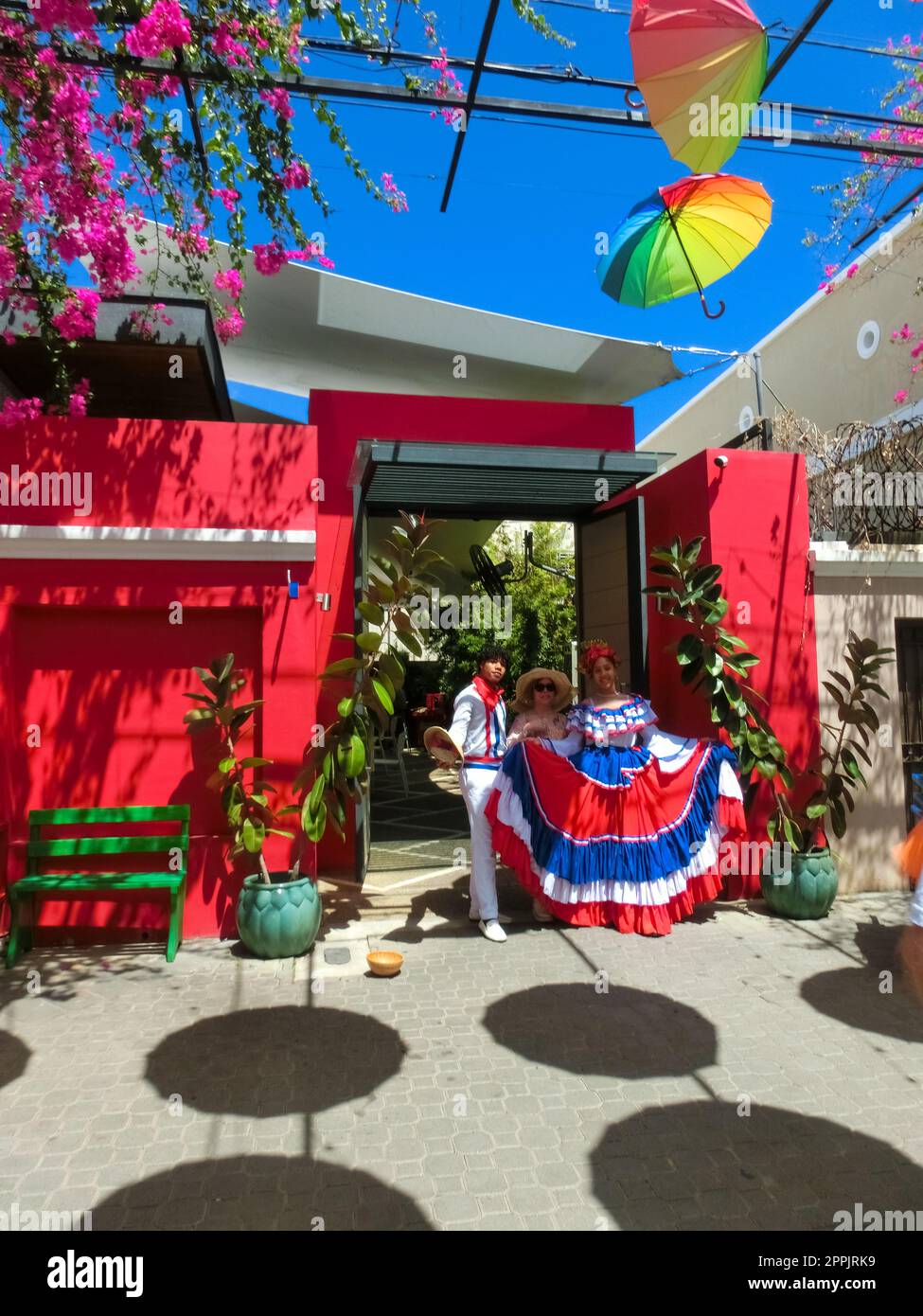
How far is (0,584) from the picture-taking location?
17.2 ft

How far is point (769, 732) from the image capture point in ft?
18.4

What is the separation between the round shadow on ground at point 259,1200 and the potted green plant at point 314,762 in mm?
2044

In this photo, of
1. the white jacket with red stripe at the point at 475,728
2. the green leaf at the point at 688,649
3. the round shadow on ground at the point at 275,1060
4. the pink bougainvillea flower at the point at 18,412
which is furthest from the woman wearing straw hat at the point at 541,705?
the pink bougainvillea flower at the point at 18,412

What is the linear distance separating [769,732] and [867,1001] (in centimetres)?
189

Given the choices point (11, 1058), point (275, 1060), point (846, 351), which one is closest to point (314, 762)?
point (275, 1060)

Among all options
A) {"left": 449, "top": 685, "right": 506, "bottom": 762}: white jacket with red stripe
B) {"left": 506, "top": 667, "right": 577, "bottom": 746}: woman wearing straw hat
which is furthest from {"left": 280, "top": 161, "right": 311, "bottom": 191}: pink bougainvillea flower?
{"left": 506, "top": 667, "right": 577, "bottom": 746}: woman wearing straw hat

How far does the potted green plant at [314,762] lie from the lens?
482 cm

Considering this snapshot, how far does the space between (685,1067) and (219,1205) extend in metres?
2.06

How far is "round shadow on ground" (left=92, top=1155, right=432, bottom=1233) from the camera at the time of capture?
256cm

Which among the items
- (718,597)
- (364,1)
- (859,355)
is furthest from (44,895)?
(859,355)

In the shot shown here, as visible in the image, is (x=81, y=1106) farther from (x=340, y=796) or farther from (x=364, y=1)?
(x=364, y=1)

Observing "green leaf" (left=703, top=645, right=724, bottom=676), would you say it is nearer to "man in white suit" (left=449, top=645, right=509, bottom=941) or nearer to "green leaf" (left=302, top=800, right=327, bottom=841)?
"man in white suit" (left=449, top=645, right=509, bottom=941)

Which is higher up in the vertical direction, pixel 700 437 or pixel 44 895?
pixel 700 437

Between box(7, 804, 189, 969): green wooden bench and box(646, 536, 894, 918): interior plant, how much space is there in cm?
370
